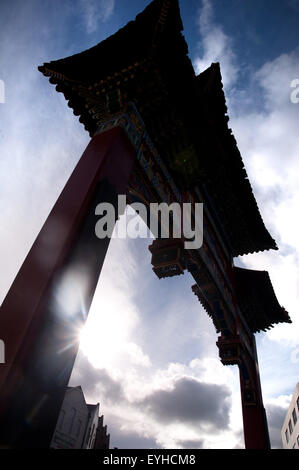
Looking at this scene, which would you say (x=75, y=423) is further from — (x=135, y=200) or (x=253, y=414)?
(x=135, y=200)

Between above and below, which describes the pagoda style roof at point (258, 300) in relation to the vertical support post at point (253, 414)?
above

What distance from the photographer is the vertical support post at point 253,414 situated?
8.62m

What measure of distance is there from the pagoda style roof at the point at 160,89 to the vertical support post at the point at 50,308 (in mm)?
1820

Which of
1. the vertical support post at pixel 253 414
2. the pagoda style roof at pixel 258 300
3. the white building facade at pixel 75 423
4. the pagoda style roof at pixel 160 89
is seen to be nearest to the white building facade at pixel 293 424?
the white building facade at pixel 75 423

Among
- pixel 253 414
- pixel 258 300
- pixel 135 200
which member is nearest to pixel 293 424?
pixel 253 414

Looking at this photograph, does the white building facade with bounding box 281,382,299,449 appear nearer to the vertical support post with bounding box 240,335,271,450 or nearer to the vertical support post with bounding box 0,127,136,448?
the vertical support post with bounding box 240,335,271,450

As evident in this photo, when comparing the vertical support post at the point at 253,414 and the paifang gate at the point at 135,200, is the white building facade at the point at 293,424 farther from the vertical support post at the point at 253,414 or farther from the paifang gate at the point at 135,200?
the paifang gate at the point at 135,200

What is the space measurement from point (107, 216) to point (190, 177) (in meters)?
3.64

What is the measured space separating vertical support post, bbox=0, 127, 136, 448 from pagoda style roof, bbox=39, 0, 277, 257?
1820 millimetres

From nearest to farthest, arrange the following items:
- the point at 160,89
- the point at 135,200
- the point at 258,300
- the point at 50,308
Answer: the point at 50,308
the point at 160,89
the point at 135,200
the point at 258,300

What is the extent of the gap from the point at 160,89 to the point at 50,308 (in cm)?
415

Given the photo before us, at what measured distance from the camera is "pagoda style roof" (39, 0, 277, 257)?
14.2 feet

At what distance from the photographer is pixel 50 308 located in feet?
8.30

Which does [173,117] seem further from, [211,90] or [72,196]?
[72,196]
